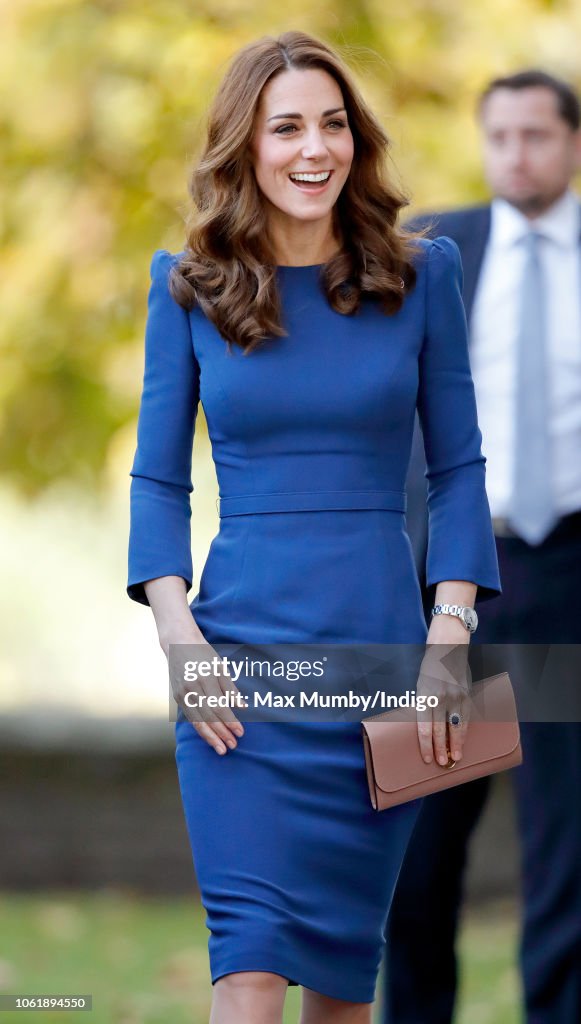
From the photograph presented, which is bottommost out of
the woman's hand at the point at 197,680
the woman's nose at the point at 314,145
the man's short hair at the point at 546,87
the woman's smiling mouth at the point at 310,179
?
the woman's hand at the point at 197,680

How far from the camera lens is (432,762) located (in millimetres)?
2764

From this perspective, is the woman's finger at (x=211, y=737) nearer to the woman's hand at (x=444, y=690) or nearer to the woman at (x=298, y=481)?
the woman at (x=298, y=481)

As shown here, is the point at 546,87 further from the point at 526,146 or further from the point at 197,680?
the point at 197,680

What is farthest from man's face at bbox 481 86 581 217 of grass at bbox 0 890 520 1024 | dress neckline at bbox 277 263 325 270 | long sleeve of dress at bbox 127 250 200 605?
grass at bbox 0 890 520 1024

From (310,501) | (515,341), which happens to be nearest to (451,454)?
(310,501)

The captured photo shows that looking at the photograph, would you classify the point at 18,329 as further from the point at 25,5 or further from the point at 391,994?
the point at 391,994

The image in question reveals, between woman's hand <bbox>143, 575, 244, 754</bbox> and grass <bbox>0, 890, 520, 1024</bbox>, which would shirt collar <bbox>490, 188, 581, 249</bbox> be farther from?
grass <bbox>0, 890, 520, 1024</bbox>

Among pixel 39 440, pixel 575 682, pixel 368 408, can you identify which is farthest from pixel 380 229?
pixel 39 440

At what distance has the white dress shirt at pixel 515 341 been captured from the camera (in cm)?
403

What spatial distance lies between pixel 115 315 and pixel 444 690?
3.85 meters

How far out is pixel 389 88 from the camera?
6.23 metres

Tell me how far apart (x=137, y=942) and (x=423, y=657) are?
3.53 meters

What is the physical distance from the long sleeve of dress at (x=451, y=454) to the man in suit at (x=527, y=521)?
96 cm

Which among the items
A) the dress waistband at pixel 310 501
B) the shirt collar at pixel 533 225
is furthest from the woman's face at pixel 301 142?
the shirt collar at pixel 533 225
